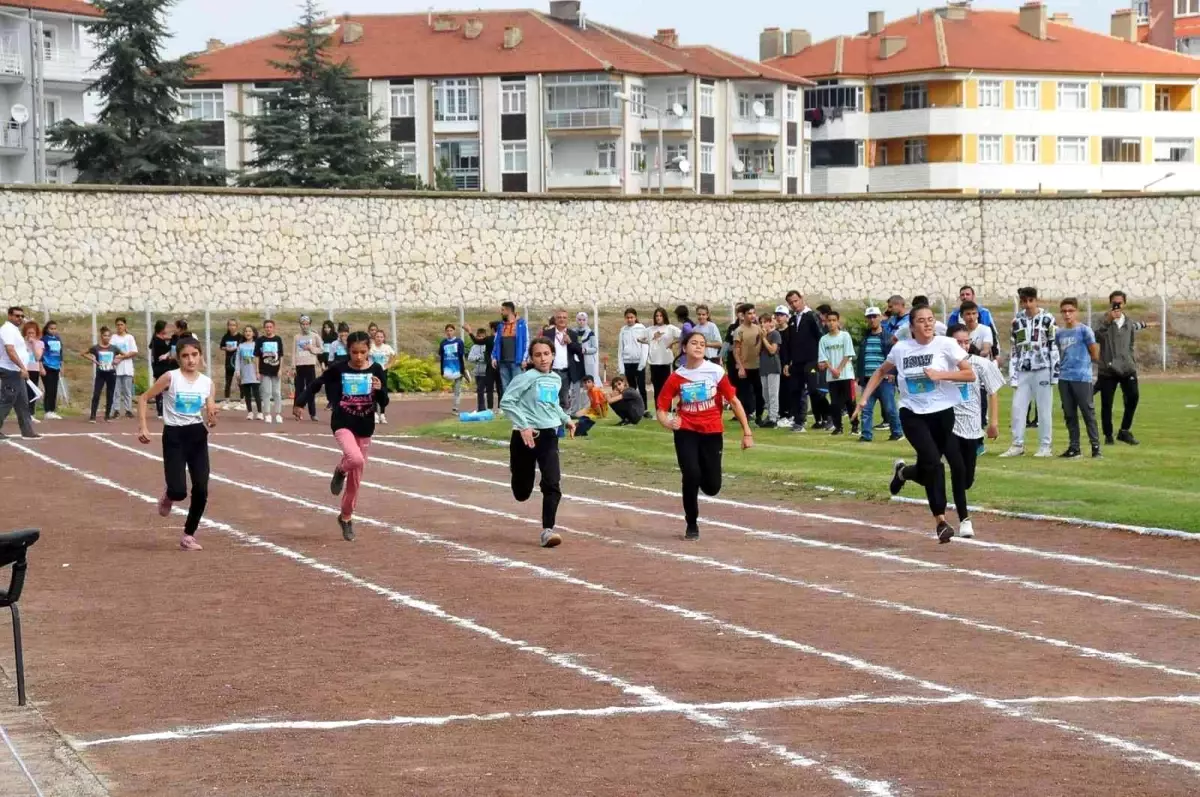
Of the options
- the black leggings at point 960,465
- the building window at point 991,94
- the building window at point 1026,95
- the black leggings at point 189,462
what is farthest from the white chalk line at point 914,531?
the building window at point 1026,95

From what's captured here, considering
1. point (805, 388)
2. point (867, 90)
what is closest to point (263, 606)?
point (805, 388)

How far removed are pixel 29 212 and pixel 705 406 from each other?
33138mm

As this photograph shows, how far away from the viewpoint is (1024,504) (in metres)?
18.2

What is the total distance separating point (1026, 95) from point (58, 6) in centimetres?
4913

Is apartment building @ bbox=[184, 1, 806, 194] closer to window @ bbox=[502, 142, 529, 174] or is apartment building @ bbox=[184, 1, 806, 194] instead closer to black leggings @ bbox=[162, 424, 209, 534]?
window @ bbox=[502, 142, 529, 174]

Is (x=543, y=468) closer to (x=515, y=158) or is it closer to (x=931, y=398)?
(x=931, y=398)

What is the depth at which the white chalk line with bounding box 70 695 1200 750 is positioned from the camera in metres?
8.64

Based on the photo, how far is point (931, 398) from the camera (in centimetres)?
1570

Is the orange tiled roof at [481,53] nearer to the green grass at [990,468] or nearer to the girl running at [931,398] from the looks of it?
the green grass at [990,468]

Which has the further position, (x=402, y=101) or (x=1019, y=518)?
(x=402, y=101)

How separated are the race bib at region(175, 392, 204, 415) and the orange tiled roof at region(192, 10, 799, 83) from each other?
75197mm

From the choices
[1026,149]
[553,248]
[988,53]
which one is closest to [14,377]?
[553,248]

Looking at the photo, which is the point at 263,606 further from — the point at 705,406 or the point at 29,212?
the point at 29,212

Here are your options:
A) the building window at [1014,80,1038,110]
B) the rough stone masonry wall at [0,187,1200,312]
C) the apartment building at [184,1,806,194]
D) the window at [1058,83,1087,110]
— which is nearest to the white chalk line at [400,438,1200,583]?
the rough stone masonry wall at [0,187,1200,312]
